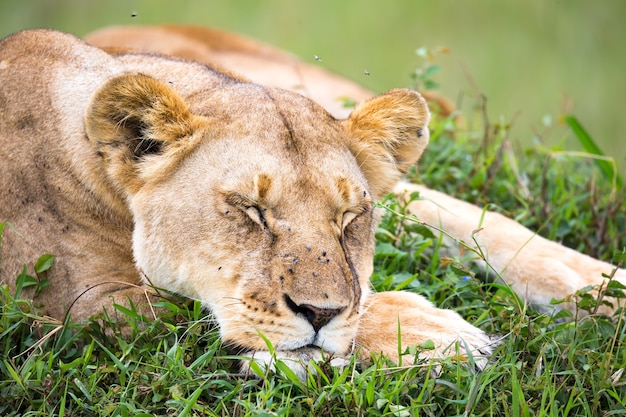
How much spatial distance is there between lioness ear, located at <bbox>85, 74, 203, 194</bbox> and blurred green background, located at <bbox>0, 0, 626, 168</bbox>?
6858mm

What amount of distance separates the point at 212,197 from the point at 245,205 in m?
0.14

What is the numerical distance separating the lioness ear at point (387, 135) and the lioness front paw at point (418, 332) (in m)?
0.58

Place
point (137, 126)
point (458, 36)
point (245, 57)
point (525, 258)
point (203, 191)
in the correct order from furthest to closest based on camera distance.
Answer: point (458, 36)
point (245, 57)
point (525, 258)
point (137, 126)
point (203, 191)

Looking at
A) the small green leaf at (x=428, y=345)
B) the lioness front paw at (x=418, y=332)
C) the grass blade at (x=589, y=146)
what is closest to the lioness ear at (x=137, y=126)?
the lioness front paw at (x=418, y=332)

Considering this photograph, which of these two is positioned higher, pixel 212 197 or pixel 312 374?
pixel 212 197

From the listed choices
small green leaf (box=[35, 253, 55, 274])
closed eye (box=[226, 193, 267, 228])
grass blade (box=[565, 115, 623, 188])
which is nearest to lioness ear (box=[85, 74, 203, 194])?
closed eye (box=[226, 193, 267, 228])

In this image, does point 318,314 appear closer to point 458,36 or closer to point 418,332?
point 418,332

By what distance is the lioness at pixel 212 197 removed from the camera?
135 inches

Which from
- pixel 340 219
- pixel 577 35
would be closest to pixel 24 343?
pixel 340 219

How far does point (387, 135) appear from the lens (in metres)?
4.11

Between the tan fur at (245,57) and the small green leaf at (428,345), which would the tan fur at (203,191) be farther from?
the tan fur at (245,57)

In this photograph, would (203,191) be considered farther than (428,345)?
Yes

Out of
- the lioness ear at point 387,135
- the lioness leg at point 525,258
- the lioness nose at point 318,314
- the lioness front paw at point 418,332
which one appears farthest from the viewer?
the lioness leg at point 525,258

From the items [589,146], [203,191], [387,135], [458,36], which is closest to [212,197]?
[203,191]
